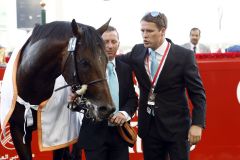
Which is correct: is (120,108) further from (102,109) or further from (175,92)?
(102,109)

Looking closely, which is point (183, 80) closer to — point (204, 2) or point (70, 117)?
point (70, 117)

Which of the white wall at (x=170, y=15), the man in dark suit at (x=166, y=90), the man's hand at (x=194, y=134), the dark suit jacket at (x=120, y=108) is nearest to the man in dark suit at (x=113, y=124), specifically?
the dark suit jacket at (x=120, y=108)

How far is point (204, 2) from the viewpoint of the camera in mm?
14117

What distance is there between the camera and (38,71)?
10.5 feet

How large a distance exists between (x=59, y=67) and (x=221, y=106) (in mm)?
2396

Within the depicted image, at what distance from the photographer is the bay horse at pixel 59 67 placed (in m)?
2.75

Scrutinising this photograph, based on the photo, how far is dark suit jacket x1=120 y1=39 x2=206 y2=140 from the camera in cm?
314

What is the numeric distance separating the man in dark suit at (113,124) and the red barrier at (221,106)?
1667 mm

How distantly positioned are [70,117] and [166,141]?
848mm

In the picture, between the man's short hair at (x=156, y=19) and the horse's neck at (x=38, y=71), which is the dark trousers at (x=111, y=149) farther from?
the man's short hair at (x=156, y=19)

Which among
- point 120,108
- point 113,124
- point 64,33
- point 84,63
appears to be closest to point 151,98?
point 120,108

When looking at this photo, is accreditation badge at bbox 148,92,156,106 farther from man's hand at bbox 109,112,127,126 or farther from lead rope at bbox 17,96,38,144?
lead rope at bbox 17,96,38,144

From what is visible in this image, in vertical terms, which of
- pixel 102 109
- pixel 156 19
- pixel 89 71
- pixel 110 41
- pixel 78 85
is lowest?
pixel 102 109

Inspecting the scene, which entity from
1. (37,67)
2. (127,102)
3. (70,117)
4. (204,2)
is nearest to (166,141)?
(127,102)
